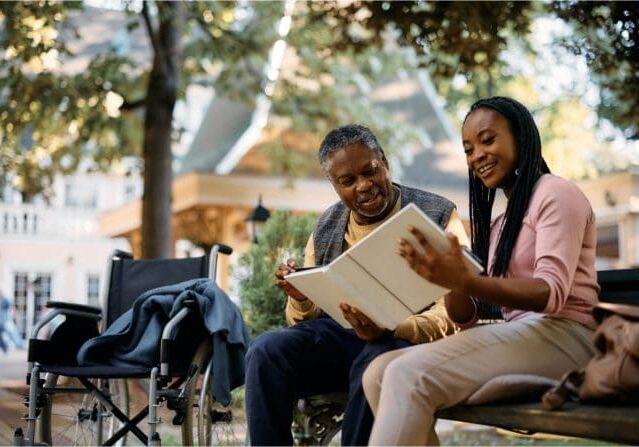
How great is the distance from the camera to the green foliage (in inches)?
257

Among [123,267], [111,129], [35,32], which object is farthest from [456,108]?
[123,267]

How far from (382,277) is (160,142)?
27.8ft

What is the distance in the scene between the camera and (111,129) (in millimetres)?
12633

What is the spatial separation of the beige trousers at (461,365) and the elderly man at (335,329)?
533 mm

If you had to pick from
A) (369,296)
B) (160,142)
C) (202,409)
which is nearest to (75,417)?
(202,409)

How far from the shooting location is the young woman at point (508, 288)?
2334 millimetres

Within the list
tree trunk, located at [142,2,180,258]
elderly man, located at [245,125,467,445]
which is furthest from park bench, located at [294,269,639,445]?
Answer: tree trunk, located at [142,2,180,258]

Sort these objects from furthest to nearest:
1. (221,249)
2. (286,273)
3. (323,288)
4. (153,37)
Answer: (153,37)
(221,249)
(286,273)
(323,288)

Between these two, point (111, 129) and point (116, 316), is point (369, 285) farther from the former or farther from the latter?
point (111, 129)

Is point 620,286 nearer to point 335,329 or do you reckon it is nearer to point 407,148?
point 335,329

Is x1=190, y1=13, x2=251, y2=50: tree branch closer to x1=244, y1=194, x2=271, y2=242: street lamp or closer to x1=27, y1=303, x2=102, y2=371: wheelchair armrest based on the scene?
x1=244, y1=194, x2=271, y2=242: street lamp

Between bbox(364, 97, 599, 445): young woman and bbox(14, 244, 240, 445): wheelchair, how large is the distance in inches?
62.1

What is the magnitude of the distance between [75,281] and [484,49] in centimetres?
2269

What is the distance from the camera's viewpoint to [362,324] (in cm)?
287
